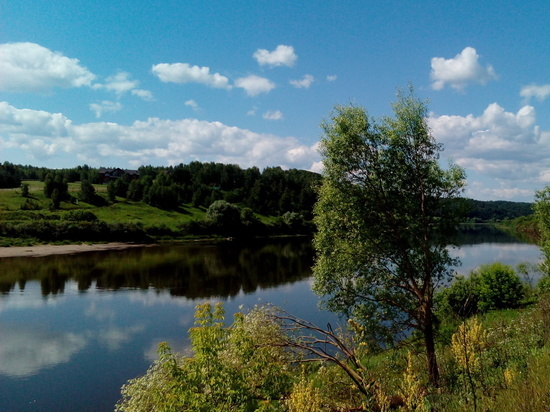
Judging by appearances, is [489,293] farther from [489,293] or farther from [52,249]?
[52,249]

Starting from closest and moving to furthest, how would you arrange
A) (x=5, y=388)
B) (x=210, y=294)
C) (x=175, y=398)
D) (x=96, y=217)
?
(x=175, y=398) < (x=5, y=388) < (x=210, y=294) < (x=96, y=217)

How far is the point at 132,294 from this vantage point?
131ft

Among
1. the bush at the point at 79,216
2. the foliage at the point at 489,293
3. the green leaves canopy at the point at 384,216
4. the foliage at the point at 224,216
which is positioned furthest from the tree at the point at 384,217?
the foliage at the point at 224,216

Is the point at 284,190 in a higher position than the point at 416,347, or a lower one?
higher

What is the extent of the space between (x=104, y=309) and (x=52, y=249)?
1814 inches

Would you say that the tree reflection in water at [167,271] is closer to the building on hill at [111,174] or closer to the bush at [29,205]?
the bush at [29,205]

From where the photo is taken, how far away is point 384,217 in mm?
16000

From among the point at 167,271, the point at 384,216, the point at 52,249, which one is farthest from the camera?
the point at 52,249

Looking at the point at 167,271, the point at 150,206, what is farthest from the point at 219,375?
the point at 150,206

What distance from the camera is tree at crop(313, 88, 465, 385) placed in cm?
1550

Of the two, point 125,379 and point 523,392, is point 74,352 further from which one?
point 523,392

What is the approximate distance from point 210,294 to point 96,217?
6288 centimetres

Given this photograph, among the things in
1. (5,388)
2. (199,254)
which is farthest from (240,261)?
(5,388)

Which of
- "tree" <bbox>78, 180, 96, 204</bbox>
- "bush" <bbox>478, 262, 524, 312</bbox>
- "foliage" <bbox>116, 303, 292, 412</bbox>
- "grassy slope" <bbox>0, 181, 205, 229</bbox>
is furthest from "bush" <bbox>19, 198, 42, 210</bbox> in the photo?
"bush" <bbox>478, 262, 524, 312</bbox>
